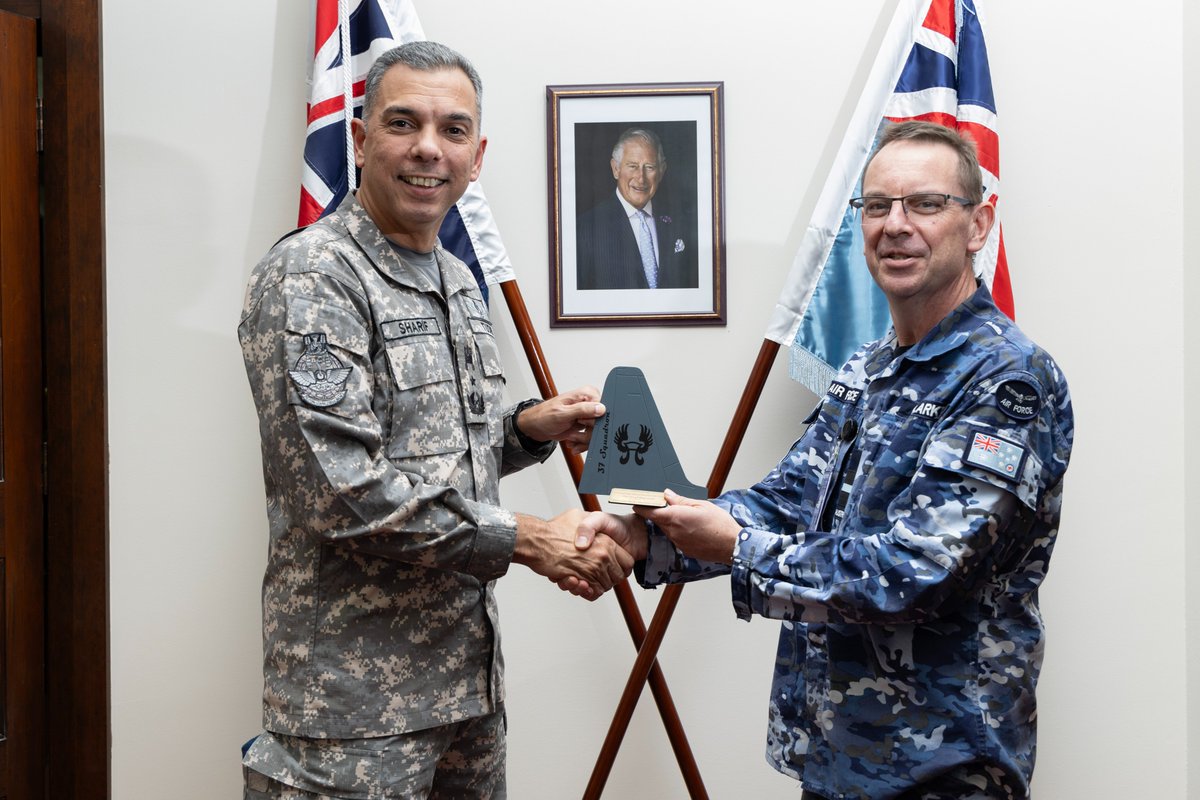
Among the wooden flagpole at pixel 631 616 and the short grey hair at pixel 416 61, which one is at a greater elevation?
the short grey hair at pixel 416 61

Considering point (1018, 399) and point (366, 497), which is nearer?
point (1018, 399)

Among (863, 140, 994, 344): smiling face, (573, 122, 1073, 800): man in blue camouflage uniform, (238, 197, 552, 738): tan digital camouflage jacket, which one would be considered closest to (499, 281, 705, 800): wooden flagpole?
(238, 197, 552, 738): tan digital camouflage jacket

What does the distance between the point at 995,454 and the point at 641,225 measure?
1.32 meters

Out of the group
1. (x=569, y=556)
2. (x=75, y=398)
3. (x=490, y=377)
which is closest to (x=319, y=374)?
(x=490, y=377)

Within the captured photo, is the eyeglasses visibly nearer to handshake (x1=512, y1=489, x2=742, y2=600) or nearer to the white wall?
handshake (x1=512, y1=489, x2=742, y2=600)

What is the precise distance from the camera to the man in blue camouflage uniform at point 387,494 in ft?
4.79

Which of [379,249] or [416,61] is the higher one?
[416,61]

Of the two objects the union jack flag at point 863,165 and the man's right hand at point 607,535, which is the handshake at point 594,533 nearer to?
the man's right hand at point 607,535

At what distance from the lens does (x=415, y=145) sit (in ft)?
5.30

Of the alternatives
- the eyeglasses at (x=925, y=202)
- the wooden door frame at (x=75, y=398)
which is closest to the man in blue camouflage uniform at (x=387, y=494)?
the eyeglasses at (x=925, y=202)

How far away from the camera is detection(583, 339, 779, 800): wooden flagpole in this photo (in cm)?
232

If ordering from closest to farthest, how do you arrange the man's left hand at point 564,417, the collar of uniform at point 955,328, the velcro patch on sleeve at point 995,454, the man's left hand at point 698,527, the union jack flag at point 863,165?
the velcro patch on sleeve at point 995,454
the collar of uniform at point 955,328
the man's left hand at point 698,527
the man's left hand at point 564,417
the union jack flag at point 863,165

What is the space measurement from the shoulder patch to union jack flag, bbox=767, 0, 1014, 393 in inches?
37.6

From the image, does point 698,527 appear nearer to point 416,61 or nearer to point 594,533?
point 594,533
